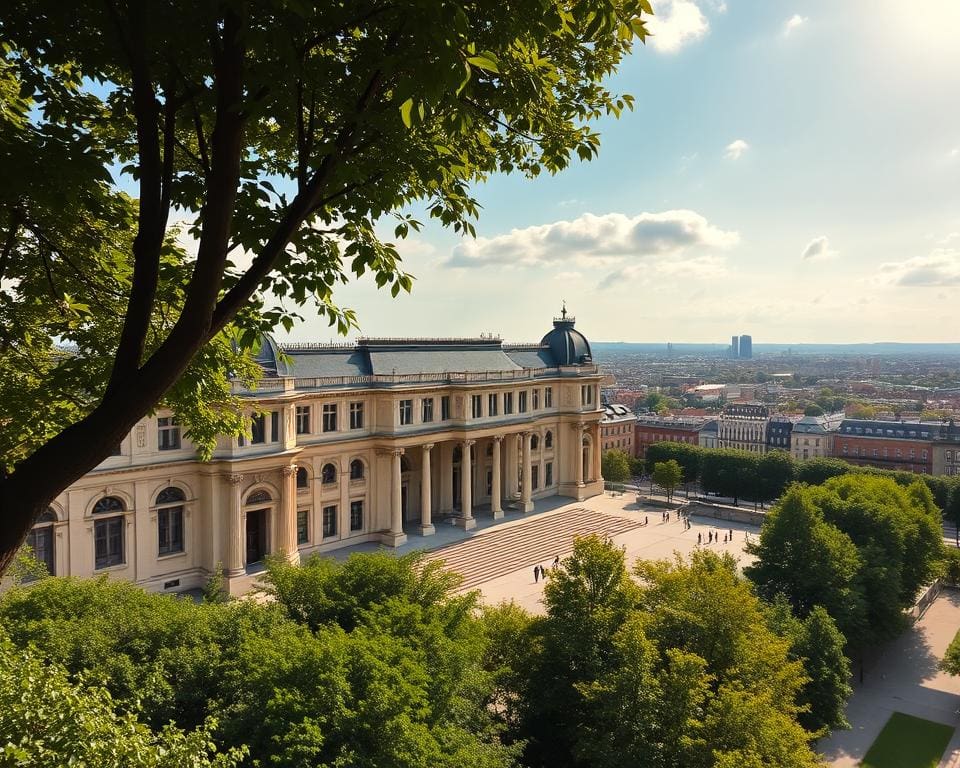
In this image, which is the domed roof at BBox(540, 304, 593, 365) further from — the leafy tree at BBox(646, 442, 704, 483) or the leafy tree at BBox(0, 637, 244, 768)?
the leafy tree at BBox(0, 637, 244, 768)

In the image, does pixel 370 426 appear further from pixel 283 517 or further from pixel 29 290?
pixel 29 290

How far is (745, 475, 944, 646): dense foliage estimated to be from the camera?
119ft

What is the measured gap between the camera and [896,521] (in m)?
43.2

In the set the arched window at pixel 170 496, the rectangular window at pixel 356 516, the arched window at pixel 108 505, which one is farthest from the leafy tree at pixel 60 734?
the rectangular window at pixel 356 516

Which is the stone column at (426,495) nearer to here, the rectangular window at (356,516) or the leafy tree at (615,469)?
the rectangular window at (356,516)

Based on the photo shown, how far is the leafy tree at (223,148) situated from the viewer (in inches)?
226

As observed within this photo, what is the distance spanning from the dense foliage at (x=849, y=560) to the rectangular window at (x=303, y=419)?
30066 millimetres

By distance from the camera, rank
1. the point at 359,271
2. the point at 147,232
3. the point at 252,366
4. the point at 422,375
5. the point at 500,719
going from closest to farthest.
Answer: the point at 147,232 < the point at 359,271 < the point at 252,366 < the point at 500,719 < the point at 422,375

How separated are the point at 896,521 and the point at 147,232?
48.5 m

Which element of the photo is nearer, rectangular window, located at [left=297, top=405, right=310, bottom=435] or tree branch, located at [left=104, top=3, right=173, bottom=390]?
tree branch, located at [left=104, top=3, right=173, bottom=390]

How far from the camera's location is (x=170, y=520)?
4078 centimetres

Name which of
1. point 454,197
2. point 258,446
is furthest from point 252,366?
point 258,446

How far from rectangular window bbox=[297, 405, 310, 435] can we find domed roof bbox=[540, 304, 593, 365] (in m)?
32.5

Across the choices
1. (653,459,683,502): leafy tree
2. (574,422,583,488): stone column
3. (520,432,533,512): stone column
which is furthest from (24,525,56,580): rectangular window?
(653,459,683,502): leafy tree
